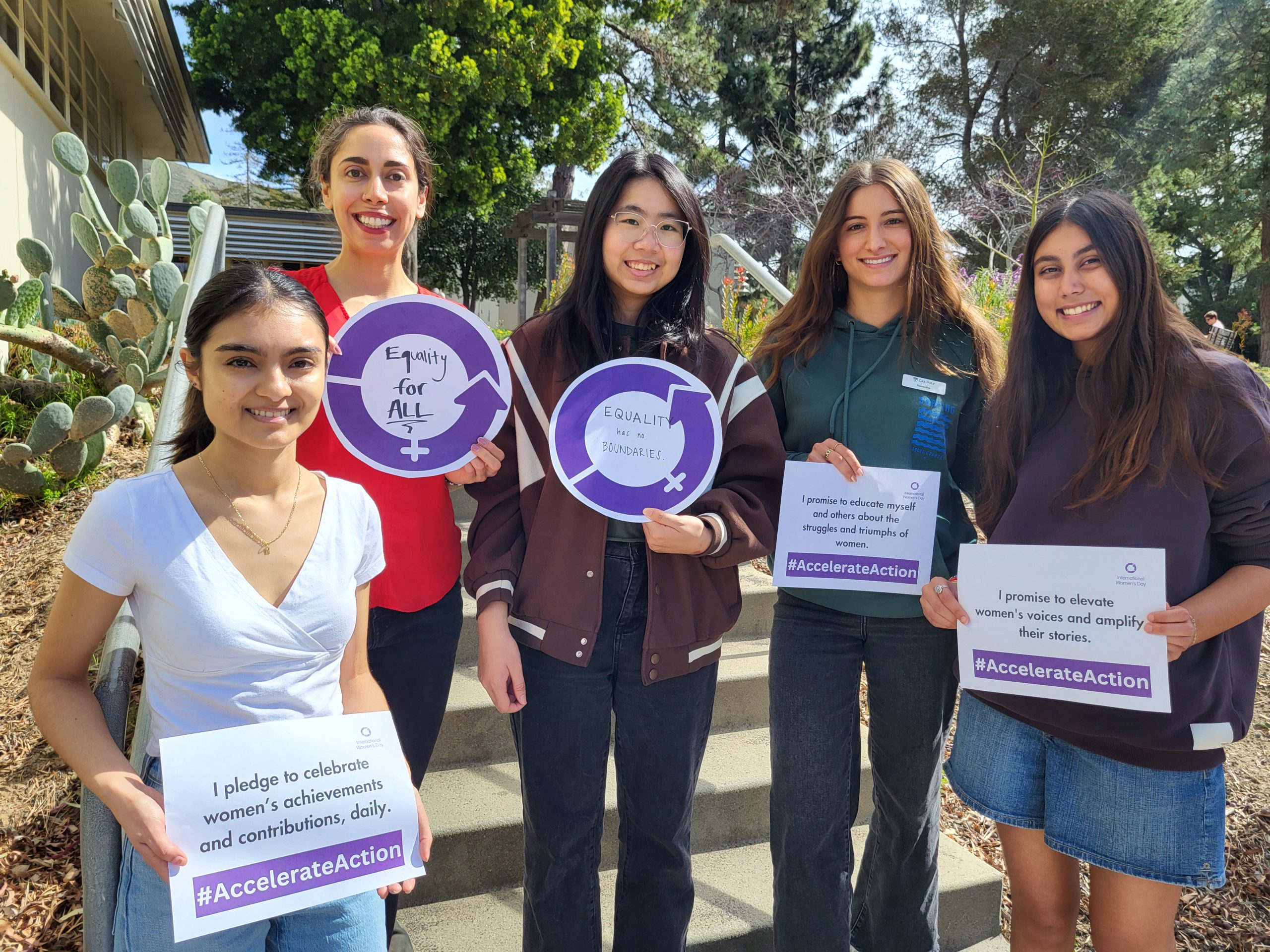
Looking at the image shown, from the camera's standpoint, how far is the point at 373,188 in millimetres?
2119

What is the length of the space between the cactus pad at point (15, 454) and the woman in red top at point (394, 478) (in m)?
2.48

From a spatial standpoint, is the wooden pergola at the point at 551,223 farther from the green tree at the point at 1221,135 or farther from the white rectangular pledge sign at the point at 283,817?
the green tree at the point at 1221,135

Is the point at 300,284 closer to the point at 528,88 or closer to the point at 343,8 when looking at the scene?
the point at 528,88

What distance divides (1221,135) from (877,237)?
1032 inches

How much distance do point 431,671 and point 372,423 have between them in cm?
64

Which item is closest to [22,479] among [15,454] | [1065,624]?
[15,454]

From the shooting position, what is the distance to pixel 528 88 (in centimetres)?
1377

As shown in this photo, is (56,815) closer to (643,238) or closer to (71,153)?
(643,238)

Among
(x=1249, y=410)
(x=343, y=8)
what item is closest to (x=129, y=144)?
(x=343, y=8)

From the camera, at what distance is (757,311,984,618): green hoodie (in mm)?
2229

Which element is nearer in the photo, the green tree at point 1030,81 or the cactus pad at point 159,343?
the cactus pad at point 159,343

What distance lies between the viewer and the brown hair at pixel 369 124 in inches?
86.5

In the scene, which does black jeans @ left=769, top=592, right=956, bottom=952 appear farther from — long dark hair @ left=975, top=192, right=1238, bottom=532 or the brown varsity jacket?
long dark hair @ left=975, top=192, right=1238, bottom=532

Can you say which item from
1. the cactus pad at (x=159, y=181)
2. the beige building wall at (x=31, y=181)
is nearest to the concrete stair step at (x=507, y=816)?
the cactus pad at (x=159, y=181)
